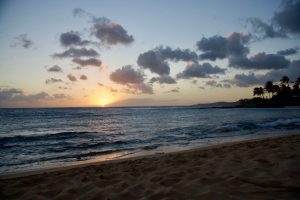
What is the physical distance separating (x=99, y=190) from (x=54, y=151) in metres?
8.82

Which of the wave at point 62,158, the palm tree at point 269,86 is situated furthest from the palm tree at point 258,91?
the wave at point 62,158

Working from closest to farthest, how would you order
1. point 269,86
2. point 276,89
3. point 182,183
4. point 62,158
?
point 182,183, point 62,158, point 276,89, point 269,86

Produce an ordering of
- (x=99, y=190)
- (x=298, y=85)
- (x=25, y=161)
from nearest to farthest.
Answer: (x=99, y=190) → (x=25, y=161) → (x=298, y=85)

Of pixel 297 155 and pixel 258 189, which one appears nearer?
pixel 258 189

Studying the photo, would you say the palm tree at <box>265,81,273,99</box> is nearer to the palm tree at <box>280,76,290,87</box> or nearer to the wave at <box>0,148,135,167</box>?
the palm tree at <box>280,76,290,87</box>

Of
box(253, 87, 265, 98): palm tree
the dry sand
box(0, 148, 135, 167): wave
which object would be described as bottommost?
box(0, 148, 135, 167): wave

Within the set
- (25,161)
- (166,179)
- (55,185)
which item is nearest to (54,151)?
(25,161)

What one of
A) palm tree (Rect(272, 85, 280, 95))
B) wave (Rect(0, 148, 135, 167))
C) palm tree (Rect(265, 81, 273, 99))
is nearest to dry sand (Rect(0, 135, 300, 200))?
wave (Rect(0, 148, 135, 167))

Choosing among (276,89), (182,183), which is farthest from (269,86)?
(182,183)

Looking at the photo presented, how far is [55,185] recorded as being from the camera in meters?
5.30

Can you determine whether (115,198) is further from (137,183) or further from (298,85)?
(298,85)

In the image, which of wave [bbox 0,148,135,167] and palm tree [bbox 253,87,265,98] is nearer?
wave [bbox 0,148,135,167]

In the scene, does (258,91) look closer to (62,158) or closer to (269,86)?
(269,86)

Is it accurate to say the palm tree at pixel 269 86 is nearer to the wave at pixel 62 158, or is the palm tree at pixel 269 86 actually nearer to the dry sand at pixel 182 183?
the wave at pixel 62 158
